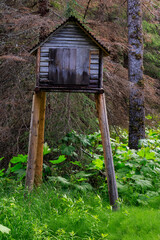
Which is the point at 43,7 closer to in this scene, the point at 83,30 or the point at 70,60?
the point at 83,30

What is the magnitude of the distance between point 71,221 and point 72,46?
2706mm

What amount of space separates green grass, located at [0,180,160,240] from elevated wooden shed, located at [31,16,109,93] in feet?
5.90

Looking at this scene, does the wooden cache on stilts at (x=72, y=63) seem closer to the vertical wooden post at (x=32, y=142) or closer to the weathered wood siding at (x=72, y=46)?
the weathered wood siding at (x=72, y=46)

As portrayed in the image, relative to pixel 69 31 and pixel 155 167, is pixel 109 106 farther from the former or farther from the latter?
pixel 69 31

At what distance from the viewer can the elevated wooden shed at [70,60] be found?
4531 millimetres

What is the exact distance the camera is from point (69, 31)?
179 inches

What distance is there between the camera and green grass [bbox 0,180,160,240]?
11.5ft

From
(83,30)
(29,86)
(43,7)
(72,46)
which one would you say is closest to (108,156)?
(72,46)

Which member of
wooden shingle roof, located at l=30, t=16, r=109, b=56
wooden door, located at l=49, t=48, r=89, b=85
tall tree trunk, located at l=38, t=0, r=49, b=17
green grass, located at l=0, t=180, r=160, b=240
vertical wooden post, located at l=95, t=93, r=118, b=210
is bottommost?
green grass, located at l=0, t=180, r=160, b=240

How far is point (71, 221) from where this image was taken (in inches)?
149

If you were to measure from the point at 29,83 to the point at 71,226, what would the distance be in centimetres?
431

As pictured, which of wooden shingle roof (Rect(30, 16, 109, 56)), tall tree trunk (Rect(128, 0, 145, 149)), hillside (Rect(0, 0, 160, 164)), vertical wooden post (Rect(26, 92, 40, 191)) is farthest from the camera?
tall tree trunk (Rect(128, 0, 145, 149))

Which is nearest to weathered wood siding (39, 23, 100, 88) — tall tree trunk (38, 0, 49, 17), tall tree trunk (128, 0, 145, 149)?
tall tree trunk (38, 0, 49, 17)

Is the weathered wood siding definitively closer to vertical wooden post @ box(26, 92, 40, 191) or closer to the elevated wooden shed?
the elevated wooden shed
